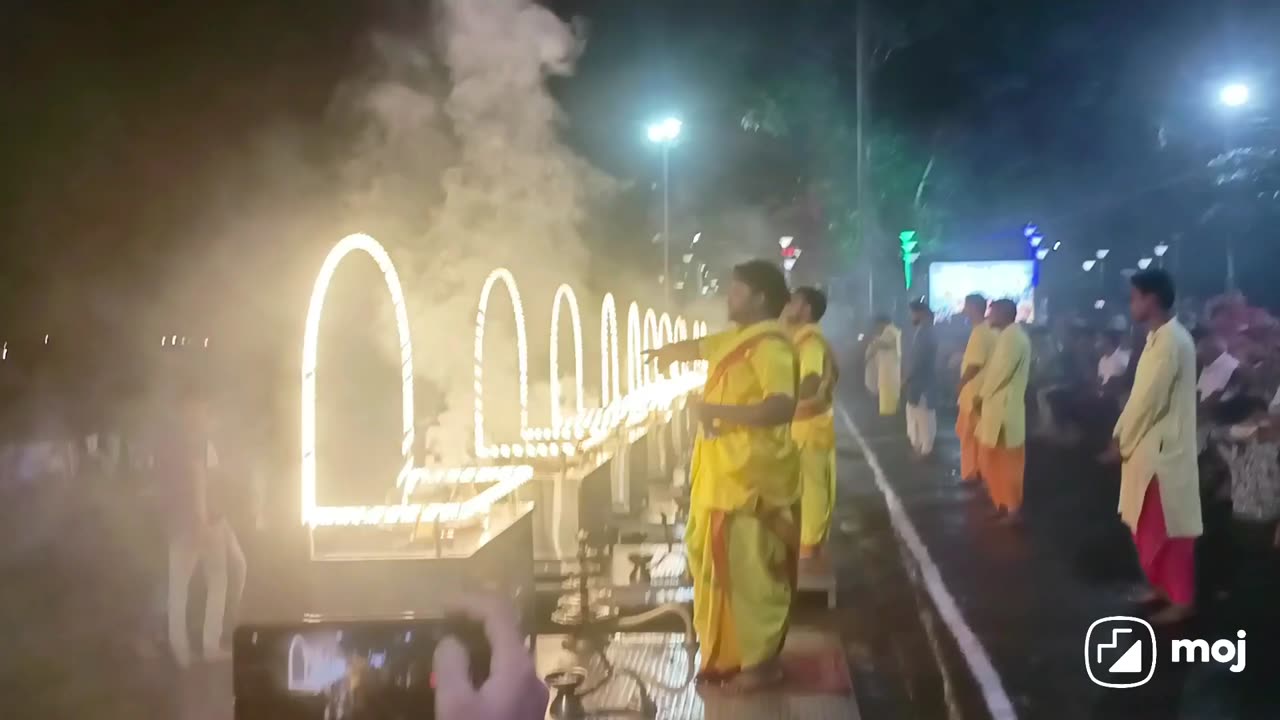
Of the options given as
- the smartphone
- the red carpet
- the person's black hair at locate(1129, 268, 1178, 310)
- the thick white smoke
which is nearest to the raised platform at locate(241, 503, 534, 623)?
the smartphone

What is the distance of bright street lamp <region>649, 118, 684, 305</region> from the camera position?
4.13m

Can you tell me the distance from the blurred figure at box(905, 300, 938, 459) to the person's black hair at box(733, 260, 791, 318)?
996mm

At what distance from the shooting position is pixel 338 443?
148 inches

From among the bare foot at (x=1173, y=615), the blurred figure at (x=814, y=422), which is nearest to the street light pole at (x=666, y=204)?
the blurred figure at (x=814, y=422)

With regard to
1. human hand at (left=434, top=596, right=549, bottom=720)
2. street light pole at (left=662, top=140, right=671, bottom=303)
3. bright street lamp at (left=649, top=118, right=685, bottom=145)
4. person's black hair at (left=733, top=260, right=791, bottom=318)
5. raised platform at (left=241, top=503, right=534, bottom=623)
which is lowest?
human hand at (left=434, top=596, right=549, bottom=720)

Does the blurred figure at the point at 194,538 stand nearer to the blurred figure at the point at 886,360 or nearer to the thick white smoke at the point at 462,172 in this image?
the thick white smoke at the point at 462,172

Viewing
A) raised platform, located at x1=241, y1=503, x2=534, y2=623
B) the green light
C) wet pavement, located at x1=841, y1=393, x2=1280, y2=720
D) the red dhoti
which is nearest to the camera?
raised platform, located at x1=241, y1=503, x2=534, y2=623

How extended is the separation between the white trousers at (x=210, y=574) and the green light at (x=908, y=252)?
215 cm

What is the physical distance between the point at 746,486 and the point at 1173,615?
3.69 feet

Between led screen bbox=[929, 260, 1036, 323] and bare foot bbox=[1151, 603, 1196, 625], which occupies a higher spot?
led screen bbox=[929, 260, 1036, 323]

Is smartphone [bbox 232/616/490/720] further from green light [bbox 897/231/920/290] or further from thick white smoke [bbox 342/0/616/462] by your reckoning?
green light [bbox 897/231/920/290]

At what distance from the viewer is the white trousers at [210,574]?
3031mm

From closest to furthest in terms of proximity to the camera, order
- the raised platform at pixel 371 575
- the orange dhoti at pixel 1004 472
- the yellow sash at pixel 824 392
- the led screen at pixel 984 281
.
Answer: the raised platform at pixel 371 575, the led screen at pixel 984 281, the yellow sash at pixel 824 392, the orange dhoti at pixel 1004 472

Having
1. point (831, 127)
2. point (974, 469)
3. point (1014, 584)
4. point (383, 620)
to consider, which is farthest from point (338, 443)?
point (974, 469)
